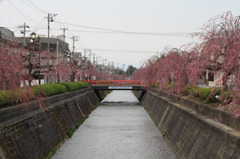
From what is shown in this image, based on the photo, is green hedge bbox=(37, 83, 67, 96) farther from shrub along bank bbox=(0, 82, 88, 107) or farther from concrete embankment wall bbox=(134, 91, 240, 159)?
concrete embankment wall bbox=(134, 91, 240, 159)

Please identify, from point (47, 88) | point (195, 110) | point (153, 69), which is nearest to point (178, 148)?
point (195, 110)

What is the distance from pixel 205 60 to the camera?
12562 mm

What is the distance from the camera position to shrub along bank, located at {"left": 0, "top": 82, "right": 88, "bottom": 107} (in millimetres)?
11356

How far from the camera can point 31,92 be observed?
11.2 m

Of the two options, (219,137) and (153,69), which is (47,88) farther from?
(153,69)

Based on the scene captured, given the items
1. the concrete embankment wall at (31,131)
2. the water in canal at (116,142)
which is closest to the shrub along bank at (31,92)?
the concrete embankment wall at (31,131)

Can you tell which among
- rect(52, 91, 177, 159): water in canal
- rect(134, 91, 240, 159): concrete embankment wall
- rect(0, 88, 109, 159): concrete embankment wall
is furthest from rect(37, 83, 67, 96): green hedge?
rect(134, 91, 240, 159): concrete embankment wall

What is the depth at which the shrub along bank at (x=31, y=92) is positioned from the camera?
11.4 metres

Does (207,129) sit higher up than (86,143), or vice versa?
(207,129)

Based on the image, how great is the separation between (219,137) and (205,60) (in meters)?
3.89

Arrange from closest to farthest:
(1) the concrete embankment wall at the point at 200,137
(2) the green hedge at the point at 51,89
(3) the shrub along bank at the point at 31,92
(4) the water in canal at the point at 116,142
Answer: (1) the concrete embankment wall at the point at 200,137 < (3) the shrub along bank at the point at 31,92 < (4) the water in canal at the point at 116,142 < (2) the green hedge at the point at 51,89

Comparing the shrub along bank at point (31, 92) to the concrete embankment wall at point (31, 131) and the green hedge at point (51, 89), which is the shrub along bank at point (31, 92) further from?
the concrete embankment wall at point (31, 131)

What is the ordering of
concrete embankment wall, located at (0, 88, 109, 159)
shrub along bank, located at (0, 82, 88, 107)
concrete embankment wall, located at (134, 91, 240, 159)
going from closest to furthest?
concrete embankment wall, located at (134, 91, 240, 159), concrete embankment wall, located at (0, 88, 109, 159), shrub along bank, located at (0, 82, 88, 107)

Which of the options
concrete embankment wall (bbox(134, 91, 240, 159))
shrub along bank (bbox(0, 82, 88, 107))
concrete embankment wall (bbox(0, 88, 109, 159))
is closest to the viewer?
concrete embankment wall (bbox(134, 91, 240, 159))
